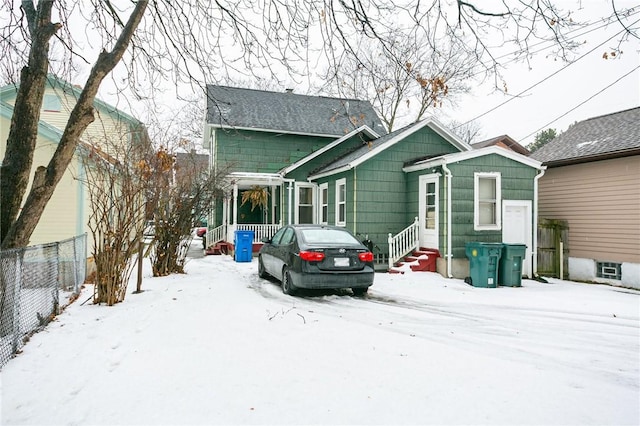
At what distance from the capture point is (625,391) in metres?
3.70

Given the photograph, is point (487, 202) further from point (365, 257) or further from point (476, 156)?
point (365, 257)

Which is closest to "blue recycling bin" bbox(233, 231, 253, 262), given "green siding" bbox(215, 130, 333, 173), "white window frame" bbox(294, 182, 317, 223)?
"white window frame" bbox(294, 182, 317, 223)

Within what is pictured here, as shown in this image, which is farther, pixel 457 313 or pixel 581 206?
pixel 581 206

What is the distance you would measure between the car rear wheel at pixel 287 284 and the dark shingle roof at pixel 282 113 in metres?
10.7

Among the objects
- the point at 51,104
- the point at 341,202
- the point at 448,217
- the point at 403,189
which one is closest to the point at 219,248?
the point at 341,202

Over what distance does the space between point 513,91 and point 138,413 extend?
5.10m

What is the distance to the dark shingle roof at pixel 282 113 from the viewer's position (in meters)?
18.1

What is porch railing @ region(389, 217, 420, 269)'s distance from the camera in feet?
40.0

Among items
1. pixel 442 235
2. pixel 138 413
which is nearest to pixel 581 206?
pixel 442 235

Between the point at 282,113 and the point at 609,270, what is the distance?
14.4 m

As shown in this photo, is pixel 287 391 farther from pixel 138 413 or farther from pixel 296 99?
pixel 296 99

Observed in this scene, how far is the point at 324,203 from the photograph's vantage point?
53.1 feet

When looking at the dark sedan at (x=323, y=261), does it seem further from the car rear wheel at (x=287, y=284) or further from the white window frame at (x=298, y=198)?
the white window frame at (x=298, y=198)

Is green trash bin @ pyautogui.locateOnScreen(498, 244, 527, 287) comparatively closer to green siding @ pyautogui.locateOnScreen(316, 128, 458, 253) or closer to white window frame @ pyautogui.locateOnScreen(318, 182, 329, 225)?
green siding @ pyautogui.locateOnScreen(316, 128, 458, 253)
